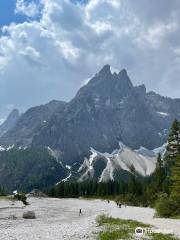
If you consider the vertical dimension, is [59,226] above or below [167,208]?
below

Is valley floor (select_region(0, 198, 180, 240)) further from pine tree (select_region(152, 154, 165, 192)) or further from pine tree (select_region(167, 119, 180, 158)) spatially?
pine tree (select_region(152, 154, 165, 192))

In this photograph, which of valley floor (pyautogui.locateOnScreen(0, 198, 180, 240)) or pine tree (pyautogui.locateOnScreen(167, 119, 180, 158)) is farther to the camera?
pine tree (pyautogui.locateOnScreen(167, 119, 180, 158))

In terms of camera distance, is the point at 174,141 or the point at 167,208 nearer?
the point at 167,208

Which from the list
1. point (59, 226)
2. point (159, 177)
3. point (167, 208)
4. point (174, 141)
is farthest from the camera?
point (159, 177)

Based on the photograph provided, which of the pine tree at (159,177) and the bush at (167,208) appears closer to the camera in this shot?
the bush at (167,208)

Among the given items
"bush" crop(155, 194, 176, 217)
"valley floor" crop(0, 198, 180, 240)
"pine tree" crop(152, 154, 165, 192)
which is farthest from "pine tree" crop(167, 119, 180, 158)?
"pine tree" crop(152, 154, 165, 192)

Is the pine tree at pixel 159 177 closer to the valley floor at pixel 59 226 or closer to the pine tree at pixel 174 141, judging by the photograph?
the valley floor at pixel 59 226

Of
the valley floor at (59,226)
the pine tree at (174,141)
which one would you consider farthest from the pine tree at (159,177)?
the pine tree at (174,141)

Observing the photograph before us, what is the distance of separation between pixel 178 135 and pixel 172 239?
50944 millimetres

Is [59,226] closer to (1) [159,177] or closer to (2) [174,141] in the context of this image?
(2) [174,141]

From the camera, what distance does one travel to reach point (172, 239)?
35219mm

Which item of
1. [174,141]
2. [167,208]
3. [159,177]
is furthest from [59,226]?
[159,177]

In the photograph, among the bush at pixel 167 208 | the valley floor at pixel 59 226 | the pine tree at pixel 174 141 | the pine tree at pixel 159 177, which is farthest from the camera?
the pine tree at pixel 159 177

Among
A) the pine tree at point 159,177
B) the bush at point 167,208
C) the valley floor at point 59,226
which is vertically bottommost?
the valley floor at point 59,226
